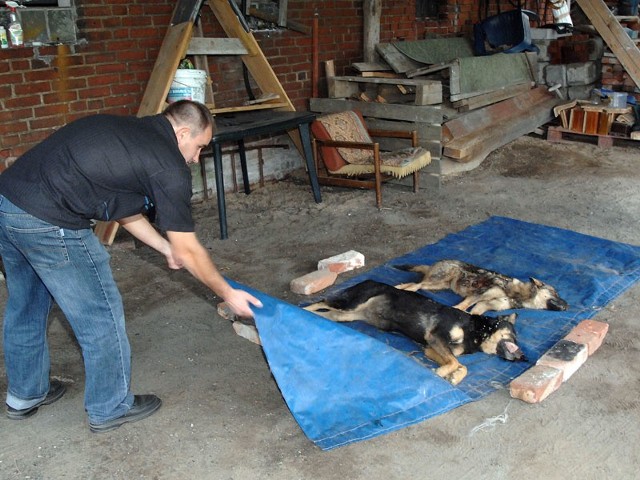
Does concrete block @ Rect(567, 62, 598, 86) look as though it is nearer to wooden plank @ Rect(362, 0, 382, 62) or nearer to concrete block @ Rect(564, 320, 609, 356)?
wooden plank @ Rect(362, 0, 382, 62)

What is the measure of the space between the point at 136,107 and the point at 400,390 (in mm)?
4286

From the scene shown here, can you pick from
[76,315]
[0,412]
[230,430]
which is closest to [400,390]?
[230,430]

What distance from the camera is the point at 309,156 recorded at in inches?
272

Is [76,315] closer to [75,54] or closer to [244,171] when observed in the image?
[75,54]

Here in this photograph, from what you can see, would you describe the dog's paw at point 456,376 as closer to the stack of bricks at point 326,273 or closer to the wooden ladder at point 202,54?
the stack of bricks at point 326,273

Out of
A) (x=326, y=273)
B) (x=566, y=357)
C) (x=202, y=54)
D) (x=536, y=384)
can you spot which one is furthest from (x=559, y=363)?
(x=202, y=54)

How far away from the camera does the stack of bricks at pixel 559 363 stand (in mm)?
3498

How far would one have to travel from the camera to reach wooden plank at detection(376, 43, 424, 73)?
8180 millimetres

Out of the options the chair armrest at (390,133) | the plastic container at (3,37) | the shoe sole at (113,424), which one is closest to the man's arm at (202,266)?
the shoe sole at (113,424)

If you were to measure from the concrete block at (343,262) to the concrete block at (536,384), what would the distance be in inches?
76.7

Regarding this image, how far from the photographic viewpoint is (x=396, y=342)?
162 inches

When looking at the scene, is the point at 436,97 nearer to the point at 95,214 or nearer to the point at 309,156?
the point at 309,156

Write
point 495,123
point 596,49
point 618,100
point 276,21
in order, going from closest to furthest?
1. point 276,21
2. point 495,123
3. point 618,100
4. point 596,49

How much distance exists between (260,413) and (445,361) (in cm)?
107
